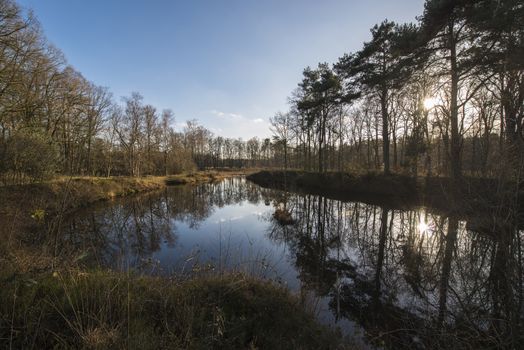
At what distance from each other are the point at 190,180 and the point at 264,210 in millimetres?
23053

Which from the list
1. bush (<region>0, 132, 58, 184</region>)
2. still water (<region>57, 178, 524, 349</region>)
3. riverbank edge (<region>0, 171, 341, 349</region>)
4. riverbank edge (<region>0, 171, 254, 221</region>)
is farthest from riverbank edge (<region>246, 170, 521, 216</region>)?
bush (<region>0, 132, 58, 184</region>)

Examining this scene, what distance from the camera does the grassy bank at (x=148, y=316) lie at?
2.74m

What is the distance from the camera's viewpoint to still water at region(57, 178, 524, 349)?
378cm

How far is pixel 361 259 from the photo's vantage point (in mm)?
7801

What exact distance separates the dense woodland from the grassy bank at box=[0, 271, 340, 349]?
364 cm

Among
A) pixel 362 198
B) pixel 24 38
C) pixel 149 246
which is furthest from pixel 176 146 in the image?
pixel 149 246

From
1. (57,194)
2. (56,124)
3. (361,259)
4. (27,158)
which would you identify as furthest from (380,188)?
(56,124)

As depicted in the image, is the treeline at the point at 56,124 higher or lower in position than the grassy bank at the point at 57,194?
higher

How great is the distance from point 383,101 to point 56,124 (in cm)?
2666

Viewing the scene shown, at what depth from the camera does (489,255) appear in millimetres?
5395

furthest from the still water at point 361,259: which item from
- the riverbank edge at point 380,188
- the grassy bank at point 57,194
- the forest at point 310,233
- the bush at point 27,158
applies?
the bush at point 27,158

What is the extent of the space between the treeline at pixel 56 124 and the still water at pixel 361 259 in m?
3.60

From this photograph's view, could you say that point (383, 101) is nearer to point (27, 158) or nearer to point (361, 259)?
point (361, 259)

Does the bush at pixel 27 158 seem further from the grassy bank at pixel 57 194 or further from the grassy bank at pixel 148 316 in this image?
the grassy bank at pixel 148 316
